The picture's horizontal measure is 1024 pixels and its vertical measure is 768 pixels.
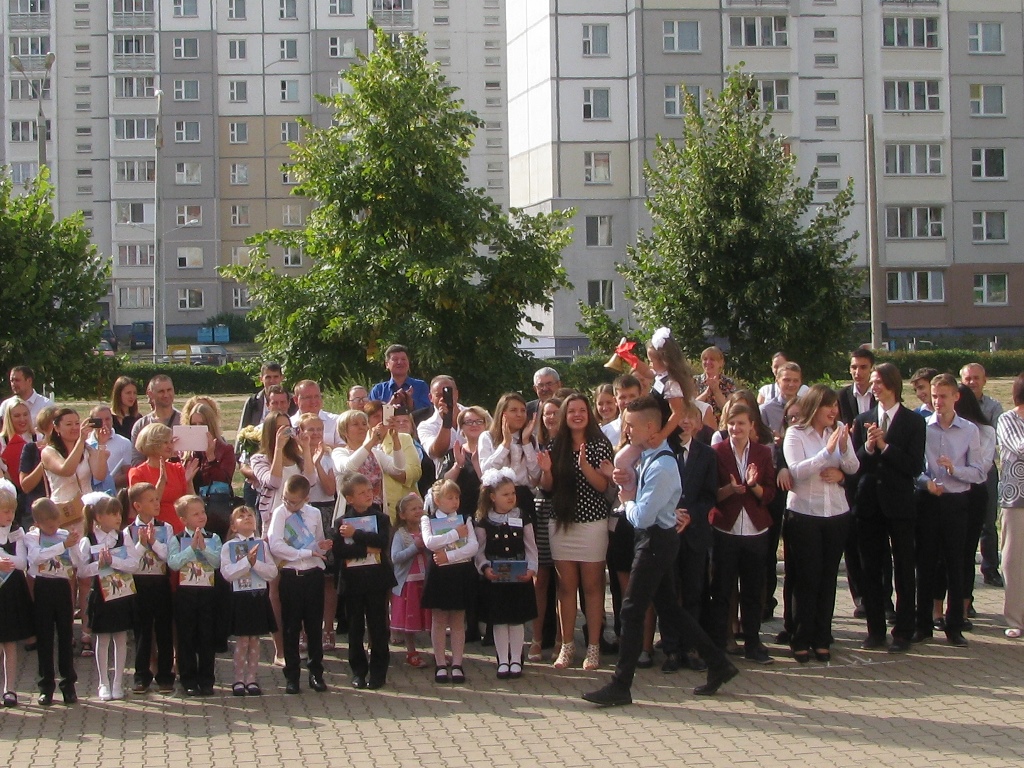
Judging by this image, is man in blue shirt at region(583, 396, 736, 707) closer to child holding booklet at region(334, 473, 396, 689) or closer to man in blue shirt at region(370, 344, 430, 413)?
child holding booklet at region(334, 473, 396, 689)

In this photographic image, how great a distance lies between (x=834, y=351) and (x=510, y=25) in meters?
40.8

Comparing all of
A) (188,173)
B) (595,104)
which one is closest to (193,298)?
(188,173)

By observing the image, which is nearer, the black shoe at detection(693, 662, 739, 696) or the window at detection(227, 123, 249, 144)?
the black shoe at detection(693, 662, 739, 696)

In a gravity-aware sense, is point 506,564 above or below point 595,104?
below

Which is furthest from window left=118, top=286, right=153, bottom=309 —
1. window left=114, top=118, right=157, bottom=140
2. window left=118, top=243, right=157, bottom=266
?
window left=114, top=118, right=157, bottom=140

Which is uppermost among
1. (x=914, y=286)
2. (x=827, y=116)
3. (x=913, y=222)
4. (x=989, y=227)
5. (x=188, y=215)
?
(x=827, y=116)

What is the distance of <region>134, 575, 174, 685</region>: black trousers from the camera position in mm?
7957

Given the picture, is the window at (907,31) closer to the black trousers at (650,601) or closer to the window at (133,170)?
the window at (133,170)

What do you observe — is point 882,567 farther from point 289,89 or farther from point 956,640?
point 289,89

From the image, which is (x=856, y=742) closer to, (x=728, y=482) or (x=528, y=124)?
(x=728, y=482)

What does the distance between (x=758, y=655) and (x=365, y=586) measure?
9.01ft

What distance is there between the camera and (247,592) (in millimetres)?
7980

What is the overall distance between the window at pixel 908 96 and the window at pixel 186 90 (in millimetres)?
38737

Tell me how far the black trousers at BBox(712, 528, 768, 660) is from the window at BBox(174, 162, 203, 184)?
6829 centimetres
